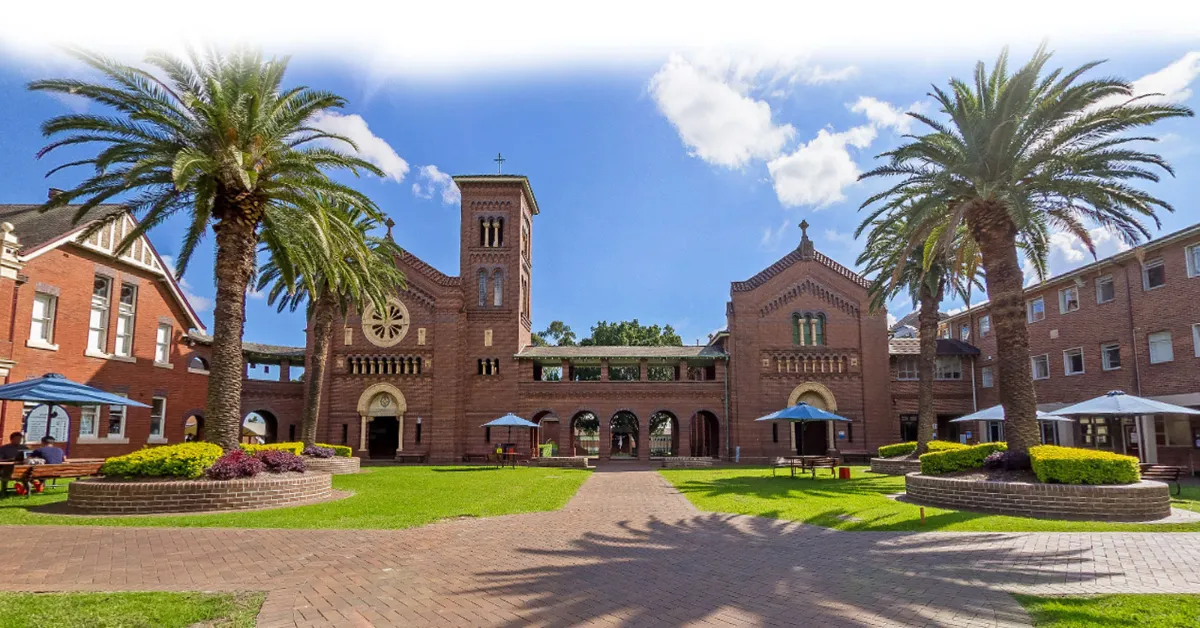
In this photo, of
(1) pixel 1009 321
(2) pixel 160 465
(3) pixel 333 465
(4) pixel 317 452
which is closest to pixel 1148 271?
(1) pixel 1009 321

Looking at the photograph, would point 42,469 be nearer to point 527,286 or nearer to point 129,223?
point 129,223

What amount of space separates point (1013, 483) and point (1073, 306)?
24.2 metres

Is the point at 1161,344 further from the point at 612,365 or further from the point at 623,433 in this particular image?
the point at 623,433

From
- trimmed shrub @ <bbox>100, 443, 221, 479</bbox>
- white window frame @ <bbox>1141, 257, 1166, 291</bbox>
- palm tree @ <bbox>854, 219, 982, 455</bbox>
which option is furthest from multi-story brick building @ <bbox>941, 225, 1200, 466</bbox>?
trimmed shrub @ <bbox>100, 443, 221, 479</bbox>

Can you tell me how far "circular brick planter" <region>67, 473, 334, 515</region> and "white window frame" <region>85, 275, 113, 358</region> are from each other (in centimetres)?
1300

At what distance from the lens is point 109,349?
80.1 feet

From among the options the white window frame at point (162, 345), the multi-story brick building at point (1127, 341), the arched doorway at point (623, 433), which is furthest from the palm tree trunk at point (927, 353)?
the white window frame at point (162, 345)

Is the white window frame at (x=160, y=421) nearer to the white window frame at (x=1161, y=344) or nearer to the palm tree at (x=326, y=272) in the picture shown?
the palm tree at (x=326, y=272)

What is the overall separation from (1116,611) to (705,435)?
42.8 m

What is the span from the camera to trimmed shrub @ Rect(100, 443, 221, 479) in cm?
1385

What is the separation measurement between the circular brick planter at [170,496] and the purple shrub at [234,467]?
13.7 inches

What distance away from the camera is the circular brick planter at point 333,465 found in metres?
24.3

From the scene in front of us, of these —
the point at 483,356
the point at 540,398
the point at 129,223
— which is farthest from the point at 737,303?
the point at 129,223

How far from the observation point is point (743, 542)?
34.0 ft
